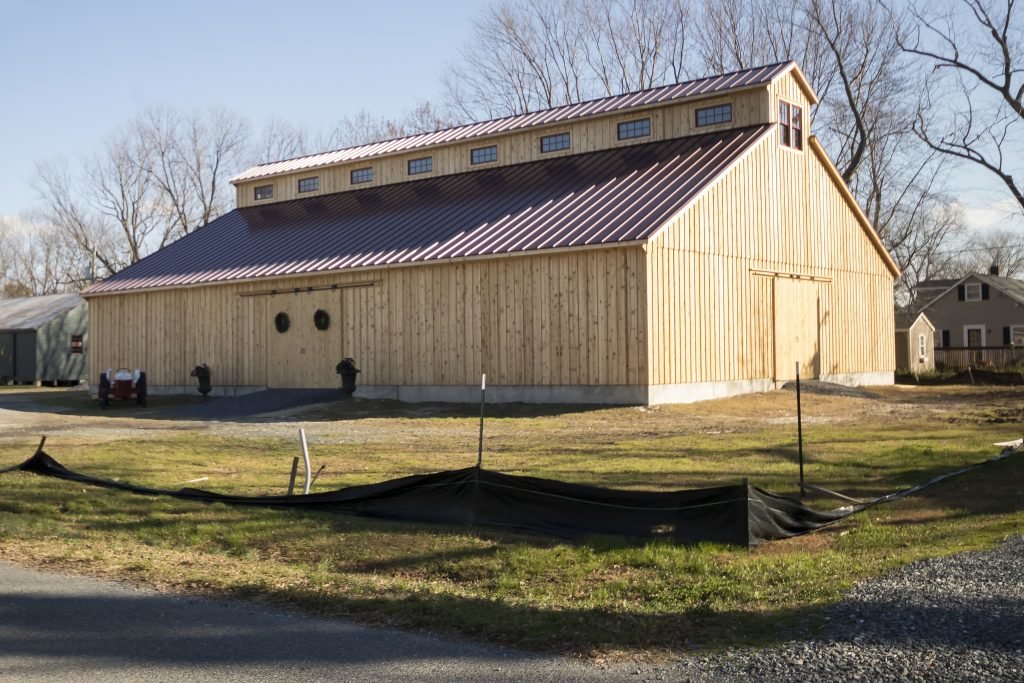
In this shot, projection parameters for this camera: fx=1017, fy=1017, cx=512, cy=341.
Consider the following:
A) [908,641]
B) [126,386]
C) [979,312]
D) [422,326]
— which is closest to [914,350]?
[979,312]

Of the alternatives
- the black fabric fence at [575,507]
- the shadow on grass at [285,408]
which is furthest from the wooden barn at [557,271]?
the black fabric fence at [575,507]

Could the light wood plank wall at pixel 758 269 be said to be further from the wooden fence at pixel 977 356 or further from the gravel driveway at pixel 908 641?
the gravel driveway at pixel 908 641

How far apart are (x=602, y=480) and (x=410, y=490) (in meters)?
3.00

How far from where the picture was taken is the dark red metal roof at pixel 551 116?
28.5m

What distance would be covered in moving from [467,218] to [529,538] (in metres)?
19.8

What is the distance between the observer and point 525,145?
31953 mm

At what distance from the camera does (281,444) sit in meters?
17.9

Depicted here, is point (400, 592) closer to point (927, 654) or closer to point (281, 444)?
point (927, 654)

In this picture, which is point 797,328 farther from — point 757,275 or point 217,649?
point 217,649

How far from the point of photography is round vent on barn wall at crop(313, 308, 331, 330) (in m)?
28.8

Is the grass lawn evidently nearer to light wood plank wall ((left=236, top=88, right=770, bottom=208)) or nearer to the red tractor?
the red tractor

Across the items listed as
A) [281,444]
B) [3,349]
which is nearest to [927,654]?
[281,444]

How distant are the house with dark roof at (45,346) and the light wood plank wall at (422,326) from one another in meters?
12.6

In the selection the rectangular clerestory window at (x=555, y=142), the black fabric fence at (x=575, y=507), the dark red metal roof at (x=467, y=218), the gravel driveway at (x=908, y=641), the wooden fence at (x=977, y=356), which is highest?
the rectangular clerestory window at (x=555, y=142)
